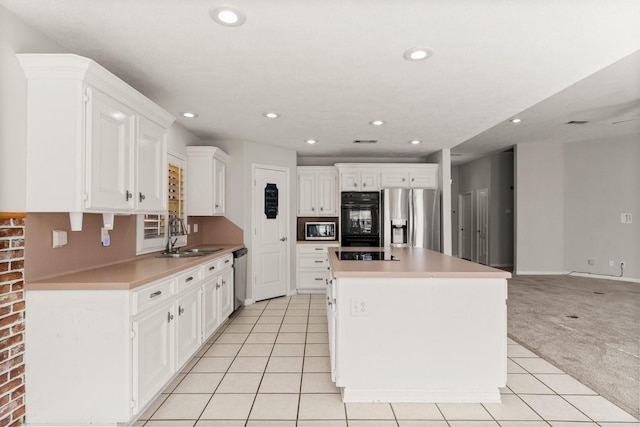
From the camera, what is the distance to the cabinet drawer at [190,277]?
8.25ft

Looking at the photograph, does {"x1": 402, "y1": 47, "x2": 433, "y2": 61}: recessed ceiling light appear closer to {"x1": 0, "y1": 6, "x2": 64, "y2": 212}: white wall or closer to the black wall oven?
{"x1": 0, "y1": 6, "x2": 64, "y2": 212}: white wall

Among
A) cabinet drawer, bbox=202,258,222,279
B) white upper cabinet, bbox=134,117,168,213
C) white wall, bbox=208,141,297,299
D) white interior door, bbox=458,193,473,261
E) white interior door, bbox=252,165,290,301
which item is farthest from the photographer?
white interior door, bbox=458,193,473,261

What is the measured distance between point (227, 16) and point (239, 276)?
3143 millimetres

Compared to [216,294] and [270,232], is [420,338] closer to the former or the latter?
[216,294]

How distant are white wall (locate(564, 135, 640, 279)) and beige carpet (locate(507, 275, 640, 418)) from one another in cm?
59

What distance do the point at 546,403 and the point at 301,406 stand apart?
168cm

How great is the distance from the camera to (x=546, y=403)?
218cm

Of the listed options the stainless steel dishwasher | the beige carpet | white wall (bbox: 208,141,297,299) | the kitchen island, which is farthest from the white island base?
white wall (bbox: 208,141,297,299)

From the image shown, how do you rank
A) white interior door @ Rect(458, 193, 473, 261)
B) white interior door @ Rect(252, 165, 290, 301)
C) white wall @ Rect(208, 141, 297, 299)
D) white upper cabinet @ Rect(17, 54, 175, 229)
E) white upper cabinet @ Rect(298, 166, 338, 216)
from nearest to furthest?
white upper cabinet @ Rect(17, 54, 175, 229) → white wall @ Rect(208, 141, 297, 299) → white interior door @ Rect(252, 165, 290, 301) → white upper cabinet @ Rect(298, 166, 338, 216) → white interior door @ Rect(458, 193, 473, 261)

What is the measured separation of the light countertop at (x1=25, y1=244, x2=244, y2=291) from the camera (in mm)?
1830

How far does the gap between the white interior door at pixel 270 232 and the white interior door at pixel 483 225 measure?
526 centimetres

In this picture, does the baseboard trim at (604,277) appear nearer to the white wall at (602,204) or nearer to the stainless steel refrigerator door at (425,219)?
the white wall at (602,204)

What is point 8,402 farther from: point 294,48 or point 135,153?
point 294,48

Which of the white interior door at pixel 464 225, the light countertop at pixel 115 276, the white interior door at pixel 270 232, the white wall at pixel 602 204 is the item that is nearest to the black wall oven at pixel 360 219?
the white interior door at pixel 270 232
